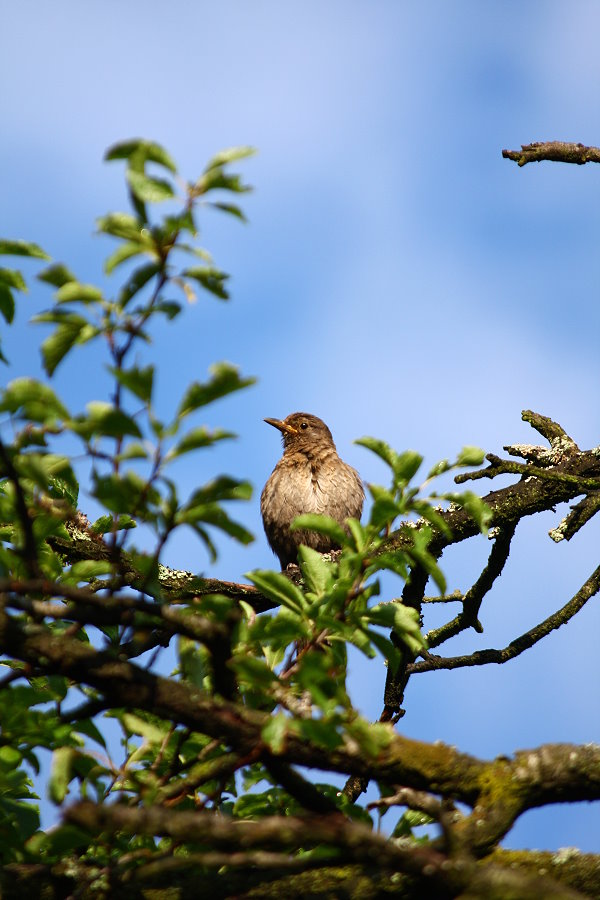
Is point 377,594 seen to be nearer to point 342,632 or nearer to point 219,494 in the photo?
point 342,632

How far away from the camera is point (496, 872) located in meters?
2.11

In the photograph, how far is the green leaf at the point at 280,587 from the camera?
8.80ft

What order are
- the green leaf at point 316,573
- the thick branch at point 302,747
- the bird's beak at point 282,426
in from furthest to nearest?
the bird's beak at point 282,426
the green leaf at point 316,573
the thick branch at point 302,747

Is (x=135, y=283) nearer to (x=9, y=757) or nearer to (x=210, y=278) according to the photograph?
(x=210, y=278)

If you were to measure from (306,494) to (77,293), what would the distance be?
7027 millimetres

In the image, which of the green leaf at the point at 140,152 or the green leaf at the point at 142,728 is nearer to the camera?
the green leaf at the point at 140,152

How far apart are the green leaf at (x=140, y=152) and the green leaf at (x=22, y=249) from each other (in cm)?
49

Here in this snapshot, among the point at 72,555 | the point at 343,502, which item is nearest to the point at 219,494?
the point at 72,555

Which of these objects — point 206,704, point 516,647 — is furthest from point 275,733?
point 516,647

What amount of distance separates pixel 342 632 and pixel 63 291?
110 cm

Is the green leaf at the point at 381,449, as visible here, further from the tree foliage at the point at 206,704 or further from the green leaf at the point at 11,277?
the green leaf at the point at 11,277

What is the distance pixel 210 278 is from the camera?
7.51 feet

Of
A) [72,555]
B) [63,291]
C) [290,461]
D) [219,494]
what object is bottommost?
[219,494]

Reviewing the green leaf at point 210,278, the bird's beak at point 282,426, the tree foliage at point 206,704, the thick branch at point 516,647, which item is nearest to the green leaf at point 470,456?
the tree foliage at point 206,704
